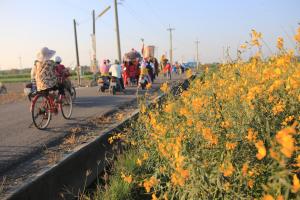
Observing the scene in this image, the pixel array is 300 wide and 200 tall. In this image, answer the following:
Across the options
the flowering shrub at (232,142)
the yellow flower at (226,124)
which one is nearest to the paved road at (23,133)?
the flowering shrub at (232,142)

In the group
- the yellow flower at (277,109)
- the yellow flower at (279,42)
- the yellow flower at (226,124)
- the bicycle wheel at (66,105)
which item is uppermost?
the yellow flower at (279,42)

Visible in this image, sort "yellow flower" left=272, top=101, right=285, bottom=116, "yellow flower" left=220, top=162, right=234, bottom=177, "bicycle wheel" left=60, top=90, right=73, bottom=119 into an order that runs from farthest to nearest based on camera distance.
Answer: "bicycle wheel" left=60, top=90, right=73, bottom=119, "yellow flower" left=272, top=101, right=285, bottom=116, "yellow flower" left=220, top=162, right=234, bottom=177

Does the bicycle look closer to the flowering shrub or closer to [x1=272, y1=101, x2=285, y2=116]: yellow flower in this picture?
the flowering shrub

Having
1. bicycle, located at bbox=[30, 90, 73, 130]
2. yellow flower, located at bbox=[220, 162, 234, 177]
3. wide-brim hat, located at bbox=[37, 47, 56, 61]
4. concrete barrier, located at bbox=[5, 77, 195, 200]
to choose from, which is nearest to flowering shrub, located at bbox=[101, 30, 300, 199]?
yellow flower, located at bbox=[220, 162, 234, 177]

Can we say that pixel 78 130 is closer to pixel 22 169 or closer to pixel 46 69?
pixel 46 69

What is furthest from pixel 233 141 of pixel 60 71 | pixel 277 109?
pixel 60 71

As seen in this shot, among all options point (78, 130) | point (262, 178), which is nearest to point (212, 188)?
point (262, 178)

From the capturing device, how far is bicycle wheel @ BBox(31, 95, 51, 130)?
25.6ft

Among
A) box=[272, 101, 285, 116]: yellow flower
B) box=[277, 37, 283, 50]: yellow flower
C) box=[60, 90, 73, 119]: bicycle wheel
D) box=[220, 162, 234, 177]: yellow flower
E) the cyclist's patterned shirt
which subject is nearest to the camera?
box=[220, 162, 234, 177]: yellow flower

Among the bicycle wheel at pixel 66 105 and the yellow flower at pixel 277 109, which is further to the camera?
the bicycle wheel at pixel 66 105

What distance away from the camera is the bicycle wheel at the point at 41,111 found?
25.6ft

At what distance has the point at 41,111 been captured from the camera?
7902mm

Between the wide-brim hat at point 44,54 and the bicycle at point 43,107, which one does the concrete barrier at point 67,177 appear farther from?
the wide-brim hat at point 44,54

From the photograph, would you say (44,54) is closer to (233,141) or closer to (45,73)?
(45,73)
